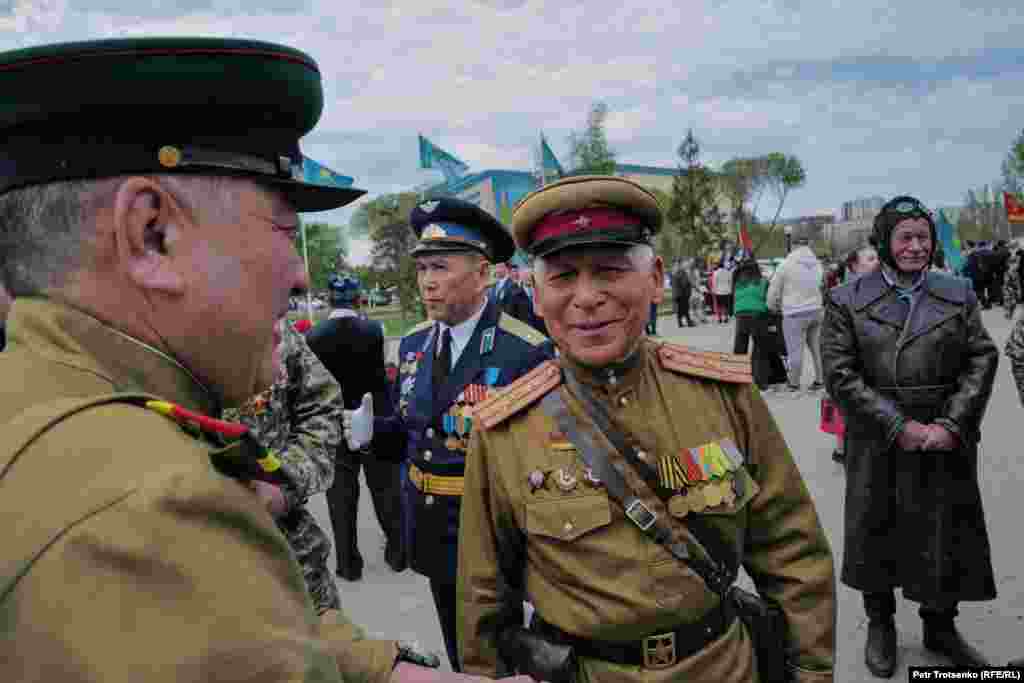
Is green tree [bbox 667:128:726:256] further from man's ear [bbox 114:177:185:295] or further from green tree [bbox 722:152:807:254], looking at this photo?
man's ear [bbox 114:177:185:295]

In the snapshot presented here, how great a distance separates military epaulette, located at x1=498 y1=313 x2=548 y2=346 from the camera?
3.33 metres

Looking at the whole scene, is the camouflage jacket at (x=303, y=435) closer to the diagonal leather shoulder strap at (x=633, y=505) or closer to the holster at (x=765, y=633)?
the diagonal leather shoulder strap at (x=633, y=505)

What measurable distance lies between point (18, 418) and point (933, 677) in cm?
370

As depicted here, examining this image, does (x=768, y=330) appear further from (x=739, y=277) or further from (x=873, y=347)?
(x=873, y=347)

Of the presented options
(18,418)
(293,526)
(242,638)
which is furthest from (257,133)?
(293,526)

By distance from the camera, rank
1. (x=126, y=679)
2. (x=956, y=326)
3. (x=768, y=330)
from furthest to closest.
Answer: (x=768, y=330), (x=956, y=326), (x=126, y=679)

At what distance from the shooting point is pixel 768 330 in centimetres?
994

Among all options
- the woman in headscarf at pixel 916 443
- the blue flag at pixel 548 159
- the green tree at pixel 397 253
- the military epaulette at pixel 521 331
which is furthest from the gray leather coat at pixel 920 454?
the green tree at pixel 397 253

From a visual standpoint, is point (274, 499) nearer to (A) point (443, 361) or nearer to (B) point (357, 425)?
(B) point (357, 425)

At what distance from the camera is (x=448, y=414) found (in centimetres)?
313

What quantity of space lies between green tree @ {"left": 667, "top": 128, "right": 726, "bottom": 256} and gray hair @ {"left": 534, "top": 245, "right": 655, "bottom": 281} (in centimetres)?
4372

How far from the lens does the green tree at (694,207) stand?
45516 millimetres

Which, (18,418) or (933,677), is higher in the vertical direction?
(18,418)

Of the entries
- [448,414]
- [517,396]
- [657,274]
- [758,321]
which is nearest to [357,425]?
[448,414]
